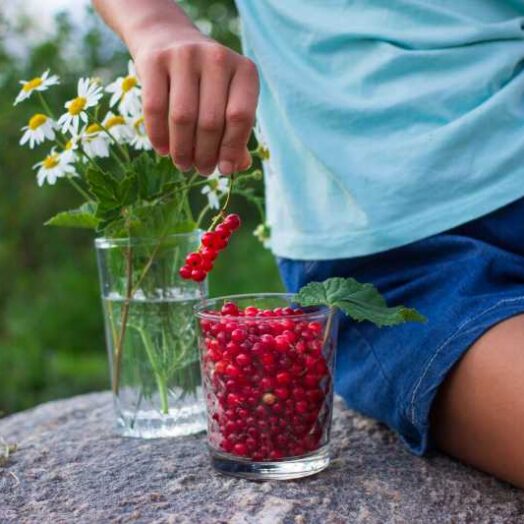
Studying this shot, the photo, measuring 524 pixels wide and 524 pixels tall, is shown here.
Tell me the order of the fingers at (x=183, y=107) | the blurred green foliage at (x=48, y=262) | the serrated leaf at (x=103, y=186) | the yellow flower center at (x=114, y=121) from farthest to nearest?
the blurred green foliage at (x=48, y=262) → the yellow flower center at (x=114, y=121) → the serrated leaf at (x=103, y=186) → the fingers at (x=183, y=107)

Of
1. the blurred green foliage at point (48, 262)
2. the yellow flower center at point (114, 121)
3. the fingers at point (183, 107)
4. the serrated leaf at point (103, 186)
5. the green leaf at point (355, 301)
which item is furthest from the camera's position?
the blurred green foliage at point (48, 262)

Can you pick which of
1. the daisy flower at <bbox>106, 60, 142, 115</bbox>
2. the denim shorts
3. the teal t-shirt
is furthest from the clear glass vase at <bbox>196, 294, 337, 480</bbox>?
the daisy flower at <bbox>106, 60, 142, 115</bbox>

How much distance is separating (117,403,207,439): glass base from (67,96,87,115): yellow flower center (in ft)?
1.43

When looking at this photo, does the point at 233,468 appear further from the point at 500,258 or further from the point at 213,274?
the point at 213,274

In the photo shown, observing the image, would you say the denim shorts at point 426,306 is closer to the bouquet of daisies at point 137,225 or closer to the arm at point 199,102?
the bouquet of daisies at point 137,225

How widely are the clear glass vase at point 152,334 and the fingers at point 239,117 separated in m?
0.31

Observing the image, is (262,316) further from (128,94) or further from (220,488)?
(128,94)

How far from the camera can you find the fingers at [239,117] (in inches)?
39.0

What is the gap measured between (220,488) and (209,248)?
29 centimetres

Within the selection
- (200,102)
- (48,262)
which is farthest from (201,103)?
(48,262)

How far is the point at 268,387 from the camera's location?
41.8 inches

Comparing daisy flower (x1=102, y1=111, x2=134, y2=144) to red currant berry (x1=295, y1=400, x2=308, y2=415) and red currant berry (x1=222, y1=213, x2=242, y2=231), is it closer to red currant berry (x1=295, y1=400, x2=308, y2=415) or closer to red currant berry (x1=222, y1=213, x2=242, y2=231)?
red currant berry (x1=222, y1=213, x2=242, y2=231)

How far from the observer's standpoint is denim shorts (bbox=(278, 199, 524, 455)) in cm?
117

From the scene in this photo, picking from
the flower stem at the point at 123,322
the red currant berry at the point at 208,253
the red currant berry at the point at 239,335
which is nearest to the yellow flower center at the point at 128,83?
the flower stem at the point at 123,322
